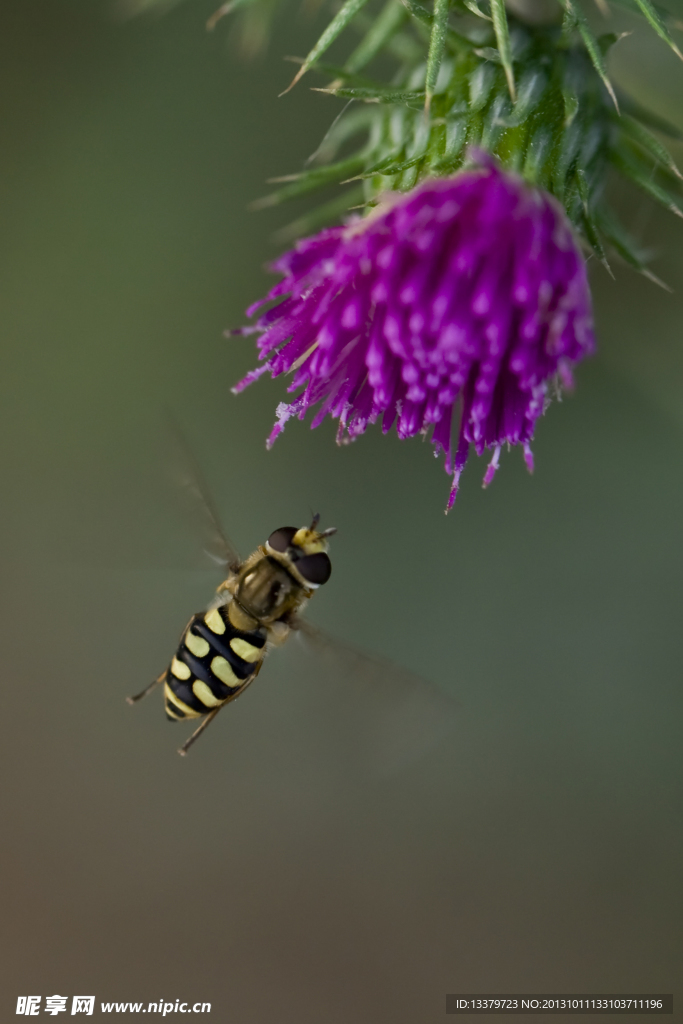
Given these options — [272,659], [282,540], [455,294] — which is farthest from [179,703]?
[272,659]

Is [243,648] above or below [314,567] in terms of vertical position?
below

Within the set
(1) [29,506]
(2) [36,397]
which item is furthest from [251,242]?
(1) [29,506]

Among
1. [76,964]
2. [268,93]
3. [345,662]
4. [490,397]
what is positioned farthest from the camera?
[76,964]

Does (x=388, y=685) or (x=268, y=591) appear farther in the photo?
(x=268, y=591)

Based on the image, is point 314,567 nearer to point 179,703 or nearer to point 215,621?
point 215,621

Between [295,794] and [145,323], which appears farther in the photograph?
[295,794]

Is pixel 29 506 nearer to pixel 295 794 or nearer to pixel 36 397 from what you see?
pixel 36 397

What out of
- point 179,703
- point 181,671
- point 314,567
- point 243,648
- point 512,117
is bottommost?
point 179,703
